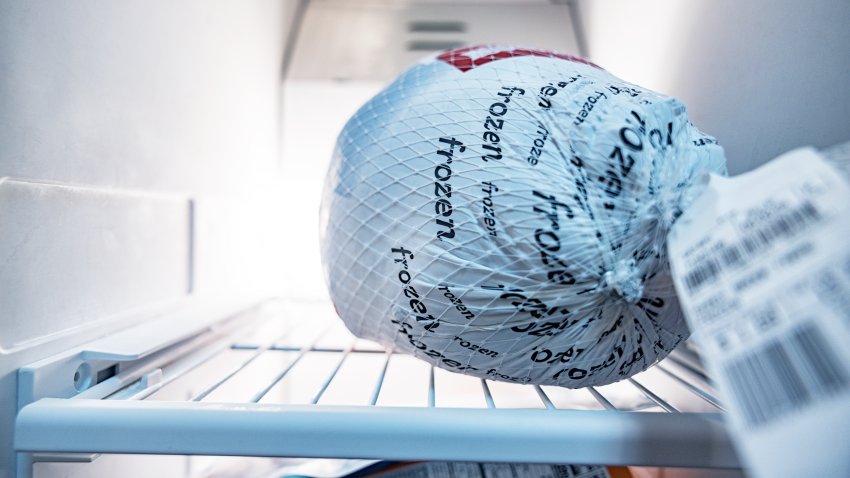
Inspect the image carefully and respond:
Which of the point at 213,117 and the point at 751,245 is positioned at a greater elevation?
the point at 213,117

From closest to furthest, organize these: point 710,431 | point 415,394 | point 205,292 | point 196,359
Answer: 1. point 710,431
2. point 196,359
3. point 205,292
4. point 415,394

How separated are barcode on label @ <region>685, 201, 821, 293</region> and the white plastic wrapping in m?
0.07

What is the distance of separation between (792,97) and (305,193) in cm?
89

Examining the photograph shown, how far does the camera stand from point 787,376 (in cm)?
32

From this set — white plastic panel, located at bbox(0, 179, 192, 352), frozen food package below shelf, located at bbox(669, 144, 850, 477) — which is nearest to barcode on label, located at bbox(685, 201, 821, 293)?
frozen food package below shelf, located at bbox(669, 144, 850, 477)

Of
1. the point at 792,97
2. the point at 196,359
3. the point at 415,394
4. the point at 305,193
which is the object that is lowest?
the point at 415,394

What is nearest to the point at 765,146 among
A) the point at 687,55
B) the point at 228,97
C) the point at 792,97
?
the point at 792,97

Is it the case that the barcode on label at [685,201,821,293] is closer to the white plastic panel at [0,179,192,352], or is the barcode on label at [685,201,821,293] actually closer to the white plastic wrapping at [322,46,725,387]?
the white plastic wrapping at [322,46,725,387]

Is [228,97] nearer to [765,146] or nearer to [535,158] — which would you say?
[535,158]

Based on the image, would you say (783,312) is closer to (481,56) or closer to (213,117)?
(481,56)

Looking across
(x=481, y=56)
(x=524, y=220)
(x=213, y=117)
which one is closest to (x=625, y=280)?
(x=524, y=220)

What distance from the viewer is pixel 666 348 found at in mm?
542

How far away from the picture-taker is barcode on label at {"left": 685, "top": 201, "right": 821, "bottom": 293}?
347 mm

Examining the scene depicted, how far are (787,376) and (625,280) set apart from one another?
14 cm
